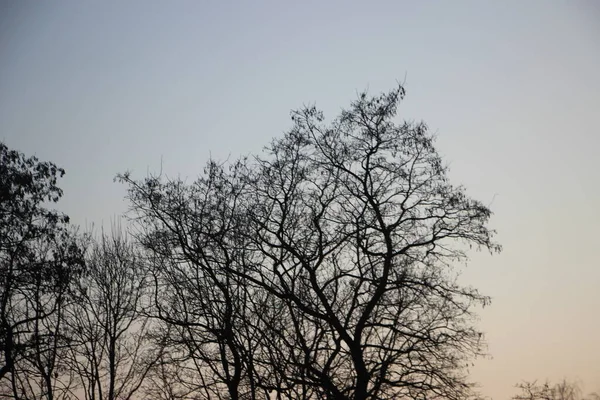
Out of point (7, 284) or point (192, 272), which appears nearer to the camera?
point (192, 272)

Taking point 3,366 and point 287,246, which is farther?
point 3,366

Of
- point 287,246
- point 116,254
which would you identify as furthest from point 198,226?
point 116,254

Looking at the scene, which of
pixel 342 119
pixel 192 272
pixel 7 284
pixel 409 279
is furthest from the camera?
pixel 7 284

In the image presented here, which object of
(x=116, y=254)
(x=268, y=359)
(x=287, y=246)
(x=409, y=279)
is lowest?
(x=268, y=359)

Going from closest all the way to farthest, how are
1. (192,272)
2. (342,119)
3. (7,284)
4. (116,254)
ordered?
(342,119) → (192,272) → (7,284) → (116,254)

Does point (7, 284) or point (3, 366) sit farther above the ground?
point (7, 284)

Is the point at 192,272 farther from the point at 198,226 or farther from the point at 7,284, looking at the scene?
the point at 7,284

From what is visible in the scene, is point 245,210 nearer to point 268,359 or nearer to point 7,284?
point 268,359

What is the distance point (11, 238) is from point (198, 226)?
20.5 feet

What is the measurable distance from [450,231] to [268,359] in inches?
214

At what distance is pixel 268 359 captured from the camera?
17.4 m

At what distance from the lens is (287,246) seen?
18.0 meters

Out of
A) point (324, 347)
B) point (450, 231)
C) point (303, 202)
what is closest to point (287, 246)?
point (303, 202)

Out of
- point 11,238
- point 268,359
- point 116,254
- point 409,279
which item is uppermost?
point 116,254
